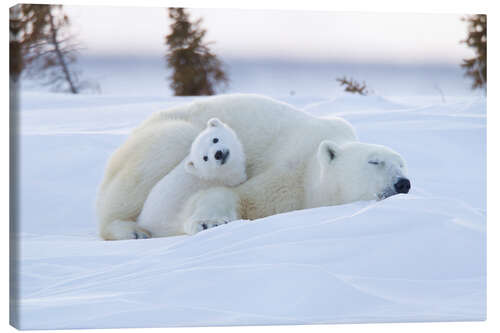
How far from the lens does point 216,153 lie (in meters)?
4.35

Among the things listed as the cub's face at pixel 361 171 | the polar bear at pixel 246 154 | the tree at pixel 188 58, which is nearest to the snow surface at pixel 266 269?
the cub's face at pixel 361 171

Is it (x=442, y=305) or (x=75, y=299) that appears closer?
(x=75, y=299)

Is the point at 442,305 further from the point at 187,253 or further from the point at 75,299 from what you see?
the point at 75,299

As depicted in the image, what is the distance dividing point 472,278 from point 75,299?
6.50 ft

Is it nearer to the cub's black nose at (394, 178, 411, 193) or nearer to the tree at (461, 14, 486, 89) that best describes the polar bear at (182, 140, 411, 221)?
the cub's black nose at (394, 178, 411, 193)

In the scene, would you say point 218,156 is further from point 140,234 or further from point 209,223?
point 140,234

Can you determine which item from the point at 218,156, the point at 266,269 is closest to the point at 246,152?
the point at 218,156

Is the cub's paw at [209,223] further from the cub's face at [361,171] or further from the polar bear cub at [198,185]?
the cub's face at [361,171]

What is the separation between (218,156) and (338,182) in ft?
2.36

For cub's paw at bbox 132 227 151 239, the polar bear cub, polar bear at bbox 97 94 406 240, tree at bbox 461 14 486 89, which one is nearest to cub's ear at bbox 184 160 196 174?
the polar bear cub

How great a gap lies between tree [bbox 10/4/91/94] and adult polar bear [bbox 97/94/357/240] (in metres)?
0.74

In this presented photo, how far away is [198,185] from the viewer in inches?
181

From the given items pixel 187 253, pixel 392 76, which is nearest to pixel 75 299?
pixel 187 253

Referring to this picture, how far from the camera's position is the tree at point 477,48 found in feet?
15.1
